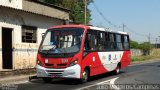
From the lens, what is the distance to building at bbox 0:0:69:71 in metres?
24.0

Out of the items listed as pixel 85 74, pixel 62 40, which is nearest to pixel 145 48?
pixel 85 74

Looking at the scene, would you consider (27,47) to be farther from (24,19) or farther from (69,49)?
(69,49)

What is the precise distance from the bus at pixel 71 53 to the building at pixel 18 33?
16.7 feet

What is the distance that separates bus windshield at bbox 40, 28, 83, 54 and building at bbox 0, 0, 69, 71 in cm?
482

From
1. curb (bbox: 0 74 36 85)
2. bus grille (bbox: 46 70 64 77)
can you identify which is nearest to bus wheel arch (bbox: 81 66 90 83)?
bus grille (bbox: 46 70 64 77)

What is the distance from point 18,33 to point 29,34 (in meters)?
1.58

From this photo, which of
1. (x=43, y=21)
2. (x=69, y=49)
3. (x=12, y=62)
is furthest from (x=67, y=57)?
(x=43, y=21)

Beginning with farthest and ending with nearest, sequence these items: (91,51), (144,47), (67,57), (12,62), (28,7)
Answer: (144,47) < (28,7) < (12,62) < (91,51) < (67,57)

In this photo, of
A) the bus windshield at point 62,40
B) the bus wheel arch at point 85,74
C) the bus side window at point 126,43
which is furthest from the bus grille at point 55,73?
the bus side window at point 126,43

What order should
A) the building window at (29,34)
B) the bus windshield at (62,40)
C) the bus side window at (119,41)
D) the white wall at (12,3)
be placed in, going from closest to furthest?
the bus windshield at (62,40) → the bus side window at (119,41) → the white wall at (12,3) → the building window at (29,34)

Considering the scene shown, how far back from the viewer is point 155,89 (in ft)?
52.6

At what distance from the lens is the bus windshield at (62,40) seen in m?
18.3

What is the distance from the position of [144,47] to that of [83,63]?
222 ft

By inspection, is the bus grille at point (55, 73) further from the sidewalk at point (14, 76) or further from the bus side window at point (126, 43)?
the bus side window at point (126, 43)
